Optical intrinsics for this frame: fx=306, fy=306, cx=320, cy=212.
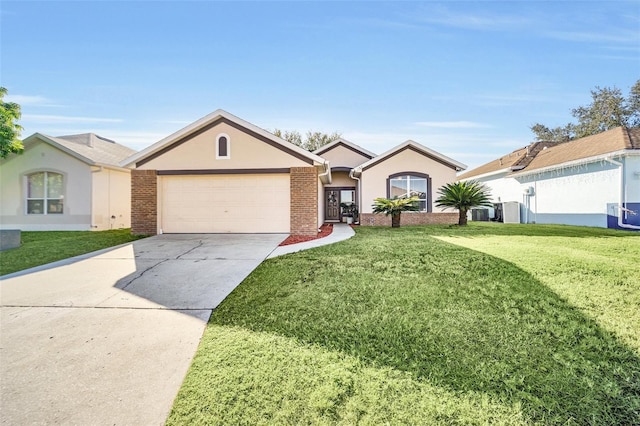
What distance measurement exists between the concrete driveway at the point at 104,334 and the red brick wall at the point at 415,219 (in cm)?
1061

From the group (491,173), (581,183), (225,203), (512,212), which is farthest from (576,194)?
(225,203)

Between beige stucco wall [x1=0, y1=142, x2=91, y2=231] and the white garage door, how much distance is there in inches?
207

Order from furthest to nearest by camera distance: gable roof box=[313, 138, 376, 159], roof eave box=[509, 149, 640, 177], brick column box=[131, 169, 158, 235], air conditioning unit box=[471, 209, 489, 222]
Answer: air conditioning unit box=[471, 209, 489, 222], gable roof box=[313, 138, 376, 159], roof eave box=[509, 149, 640, 177], brick column box=[131, 169, 158, 235]

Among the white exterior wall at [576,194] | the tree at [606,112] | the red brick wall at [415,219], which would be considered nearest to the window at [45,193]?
the red brick wall at [415,219]

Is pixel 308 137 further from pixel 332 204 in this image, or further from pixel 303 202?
pixel 303 202

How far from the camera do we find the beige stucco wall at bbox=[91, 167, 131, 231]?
1469 cm

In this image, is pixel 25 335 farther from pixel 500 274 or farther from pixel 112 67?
pixel 112 67

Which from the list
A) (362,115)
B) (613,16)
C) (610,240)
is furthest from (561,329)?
(362,115)

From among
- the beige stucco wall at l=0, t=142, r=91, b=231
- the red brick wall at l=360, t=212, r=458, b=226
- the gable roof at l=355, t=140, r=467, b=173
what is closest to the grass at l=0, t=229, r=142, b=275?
the beige stucco wall at l=0, t=142, r=91, b=231

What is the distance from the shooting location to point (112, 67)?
1250 cm

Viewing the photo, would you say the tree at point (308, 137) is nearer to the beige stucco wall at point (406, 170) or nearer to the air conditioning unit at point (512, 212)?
the air conditioning unit at point (512, 212)

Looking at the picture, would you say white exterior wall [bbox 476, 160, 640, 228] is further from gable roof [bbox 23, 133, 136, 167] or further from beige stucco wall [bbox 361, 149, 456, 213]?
gable roof [bbox 23, 133, 136, 167]

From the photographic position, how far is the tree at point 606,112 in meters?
30.8

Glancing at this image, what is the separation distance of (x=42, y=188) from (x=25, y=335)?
15.2 m
